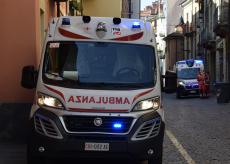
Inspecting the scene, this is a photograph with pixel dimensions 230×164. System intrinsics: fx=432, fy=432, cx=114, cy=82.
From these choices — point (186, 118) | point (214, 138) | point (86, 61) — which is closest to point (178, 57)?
point (186, 118)

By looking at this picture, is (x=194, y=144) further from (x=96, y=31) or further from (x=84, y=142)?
(x=84, y=142)

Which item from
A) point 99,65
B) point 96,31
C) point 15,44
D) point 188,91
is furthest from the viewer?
point 188,91

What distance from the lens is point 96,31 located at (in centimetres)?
655

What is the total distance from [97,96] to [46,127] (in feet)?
2.59

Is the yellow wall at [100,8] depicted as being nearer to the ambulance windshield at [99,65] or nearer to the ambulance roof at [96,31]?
the ambulance roof at [96,31]

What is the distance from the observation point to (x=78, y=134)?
5633 mm

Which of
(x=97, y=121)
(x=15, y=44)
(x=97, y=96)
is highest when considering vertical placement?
(x=15, y=44)

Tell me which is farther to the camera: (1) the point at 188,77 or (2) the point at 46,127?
(1) the point at 188,77

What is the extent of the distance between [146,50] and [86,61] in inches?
36.7

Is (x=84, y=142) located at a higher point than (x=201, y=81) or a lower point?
higher

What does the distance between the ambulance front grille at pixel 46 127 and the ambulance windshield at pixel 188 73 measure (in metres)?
23.6

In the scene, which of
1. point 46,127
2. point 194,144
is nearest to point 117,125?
point 46,127

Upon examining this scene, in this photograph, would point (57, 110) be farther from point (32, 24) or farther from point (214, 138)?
point (214, 138)

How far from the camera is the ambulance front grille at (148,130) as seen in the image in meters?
5.71
